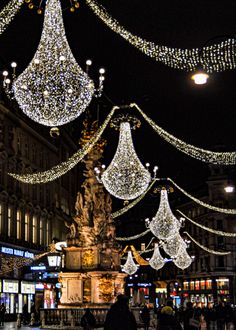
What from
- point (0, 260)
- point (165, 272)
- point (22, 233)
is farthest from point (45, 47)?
point (165, 272)

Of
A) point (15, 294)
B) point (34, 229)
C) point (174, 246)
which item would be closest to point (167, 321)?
point (174, 246)

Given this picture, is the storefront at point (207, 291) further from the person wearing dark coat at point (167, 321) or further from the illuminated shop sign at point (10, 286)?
the person wearing dark coat at point (167, 321)

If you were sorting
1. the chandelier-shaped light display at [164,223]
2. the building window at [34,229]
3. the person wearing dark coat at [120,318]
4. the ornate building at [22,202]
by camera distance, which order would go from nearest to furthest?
the person wearing dark coat at [120,318] < the chandelier-shaped light display at [164,223] < the ornate building at [22,202] < the building window at [34,229]

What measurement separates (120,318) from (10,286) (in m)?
45.2

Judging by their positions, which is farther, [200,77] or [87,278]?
[87,278]

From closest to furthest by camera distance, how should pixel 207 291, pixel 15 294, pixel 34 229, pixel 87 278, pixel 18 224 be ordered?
pixel 87 278 → pixel 15 294 → pixel 18 224 → pixel 34 229 → pixel 207 291

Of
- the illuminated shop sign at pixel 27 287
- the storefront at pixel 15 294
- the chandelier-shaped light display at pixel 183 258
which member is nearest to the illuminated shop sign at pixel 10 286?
the storefront at pixel 15 294

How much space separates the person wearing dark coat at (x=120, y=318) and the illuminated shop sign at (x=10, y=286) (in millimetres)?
43368

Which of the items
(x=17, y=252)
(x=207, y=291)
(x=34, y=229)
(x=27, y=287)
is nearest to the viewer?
(x=17, y=252)

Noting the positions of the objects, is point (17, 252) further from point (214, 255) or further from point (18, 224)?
point (214, 255)

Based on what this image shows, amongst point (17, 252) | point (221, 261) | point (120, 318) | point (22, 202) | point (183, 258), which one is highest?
point (22, 202)

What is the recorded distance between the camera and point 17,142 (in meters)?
60.4

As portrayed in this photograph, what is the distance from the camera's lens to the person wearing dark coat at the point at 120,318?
12000 millimetres

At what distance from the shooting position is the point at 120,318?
1200 cm
